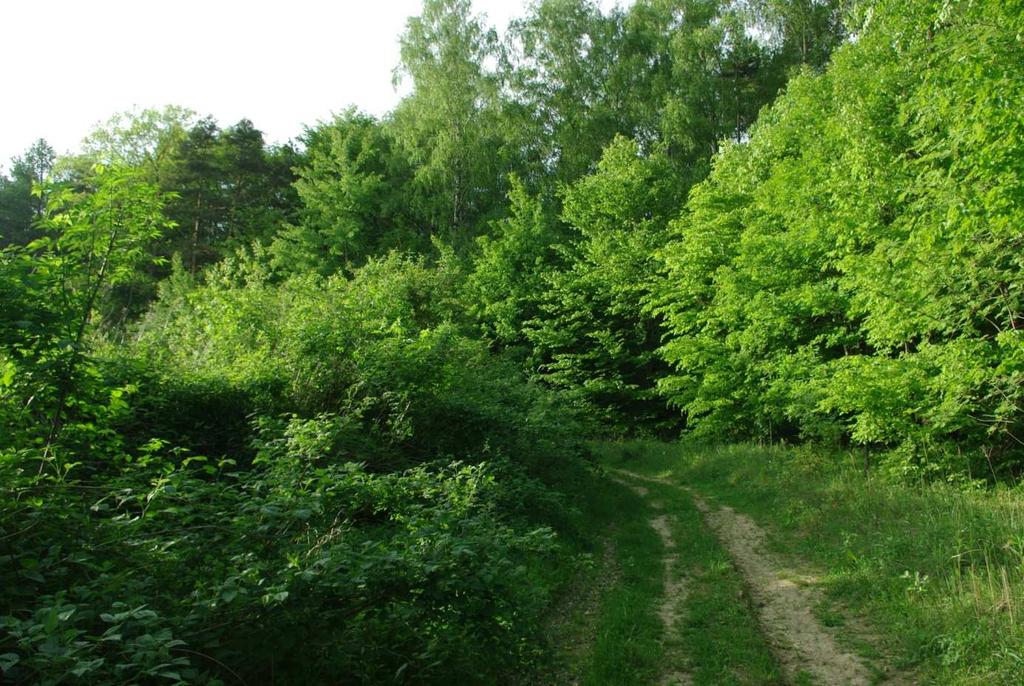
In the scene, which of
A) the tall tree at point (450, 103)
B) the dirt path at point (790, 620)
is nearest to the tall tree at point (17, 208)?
the tall tree at point (450, 103)

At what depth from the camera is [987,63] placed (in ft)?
28.3

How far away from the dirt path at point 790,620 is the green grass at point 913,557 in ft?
0.92

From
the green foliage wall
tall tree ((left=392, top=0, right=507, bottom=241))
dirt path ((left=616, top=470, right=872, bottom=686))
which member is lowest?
dirt path ((left=616, top=470, right=872, bottom=686))

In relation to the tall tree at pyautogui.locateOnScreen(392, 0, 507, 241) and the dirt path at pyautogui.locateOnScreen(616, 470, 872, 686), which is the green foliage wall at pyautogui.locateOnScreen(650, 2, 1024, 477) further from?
the tall tree at pyautogui.locateOnScreen(392, 0, 507, 241)

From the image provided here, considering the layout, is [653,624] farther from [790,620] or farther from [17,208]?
[17,208]

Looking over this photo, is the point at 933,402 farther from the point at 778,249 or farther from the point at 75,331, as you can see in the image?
the point at 75,331

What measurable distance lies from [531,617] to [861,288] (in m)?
11.8

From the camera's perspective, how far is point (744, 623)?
6719 millimetres

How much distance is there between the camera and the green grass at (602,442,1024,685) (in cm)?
548

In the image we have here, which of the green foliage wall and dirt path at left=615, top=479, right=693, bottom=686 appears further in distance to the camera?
the green foliage wall

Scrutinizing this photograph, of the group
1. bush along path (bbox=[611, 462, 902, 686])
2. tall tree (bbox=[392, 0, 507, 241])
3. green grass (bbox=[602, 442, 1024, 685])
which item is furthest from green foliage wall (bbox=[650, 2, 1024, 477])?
tall tree (bbox=[392, 0, 507, 241])

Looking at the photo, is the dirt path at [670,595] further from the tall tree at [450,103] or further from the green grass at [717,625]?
the tall tree at [450,103]

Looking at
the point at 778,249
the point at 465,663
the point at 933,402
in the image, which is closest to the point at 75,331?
the point at 465,663

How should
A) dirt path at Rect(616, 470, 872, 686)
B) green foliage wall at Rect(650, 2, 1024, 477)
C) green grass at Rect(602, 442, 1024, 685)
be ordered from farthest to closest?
green foliage wall at Rect(650, 2, 1024, 477) → dirt path at Rect(616, 470, 872, 686) → green grass at Rect(602, 442, 1024, 685)
